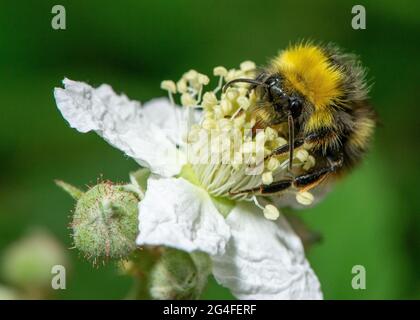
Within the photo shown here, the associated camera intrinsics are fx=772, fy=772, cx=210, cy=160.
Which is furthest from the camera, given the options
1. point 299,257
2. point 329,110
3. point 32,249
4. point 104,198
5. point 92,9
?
point 92,9

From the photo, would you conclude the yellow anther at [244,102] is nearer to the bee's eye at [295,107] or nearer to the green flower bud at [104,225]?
the bee's eye at [295,107]

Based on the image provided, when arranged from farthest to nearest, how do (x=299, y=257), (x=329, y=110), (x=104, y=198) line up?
(x=299, y=257) → (x=329, y=110) → (x=104, y=198)

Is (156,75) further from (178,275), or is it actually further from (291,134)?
(178,275)

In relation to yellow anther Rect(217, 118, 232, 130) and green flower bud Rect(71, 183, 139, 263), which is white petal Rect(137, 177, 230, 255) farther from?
yellow anther Rect(217, 118, 232, 130)
